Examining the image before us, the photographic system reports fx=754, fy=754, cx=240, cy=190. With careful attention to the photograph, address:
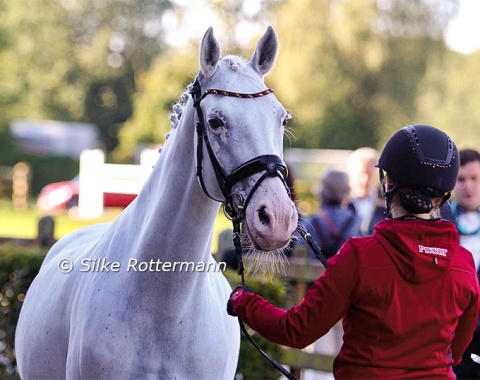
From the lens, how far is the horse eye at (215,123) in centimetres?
307

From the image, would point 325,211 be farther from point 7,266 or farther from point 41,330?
point 41,330

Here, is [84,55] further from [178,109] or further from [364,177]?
[178,109]

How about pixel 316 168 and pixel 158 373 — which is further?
pixel 316 168

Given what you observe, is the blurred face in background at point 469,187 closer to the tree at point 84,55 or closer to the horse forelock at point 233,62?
the horse forelock at point 233,62

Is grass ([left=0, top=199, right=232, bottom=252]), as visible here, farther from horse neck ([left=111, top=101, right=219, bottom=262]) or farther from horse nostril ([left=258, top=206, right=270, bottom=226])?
horse nostril ([left=258, top=206, right=270, bottom=226])

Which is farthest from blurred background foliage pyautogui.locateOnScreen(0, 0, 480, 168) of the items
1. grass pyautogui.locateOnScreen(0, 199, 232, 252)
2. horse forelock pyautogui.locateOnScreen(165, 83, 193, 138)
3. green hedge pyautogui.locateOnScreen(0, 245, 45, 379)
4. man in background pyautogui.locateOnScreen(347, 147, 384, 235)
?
horse forelock pyautogui.locateOnScreen(165, 83, 193, 138)

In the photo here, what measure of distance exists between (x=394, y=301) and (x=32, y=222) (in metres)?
24.9

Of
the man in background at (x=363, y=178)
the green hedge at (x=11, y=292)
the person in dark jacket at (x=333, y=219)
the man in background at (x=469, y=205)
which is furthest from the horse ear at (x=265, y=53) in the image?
the man in background at (x=363, y=178)

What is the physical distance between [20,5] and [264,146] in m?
50.2

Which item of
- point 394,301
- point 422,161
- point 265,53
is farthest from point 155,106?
point 394,301

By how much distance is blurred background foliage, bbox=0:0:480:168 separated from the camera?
3291 centimetres

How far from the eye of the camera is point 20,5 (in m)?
49.5

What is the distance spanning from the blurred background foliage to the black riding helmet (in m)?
22.4

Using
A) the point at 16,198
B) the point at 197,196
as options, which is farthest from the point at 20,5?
the point at 197,196
